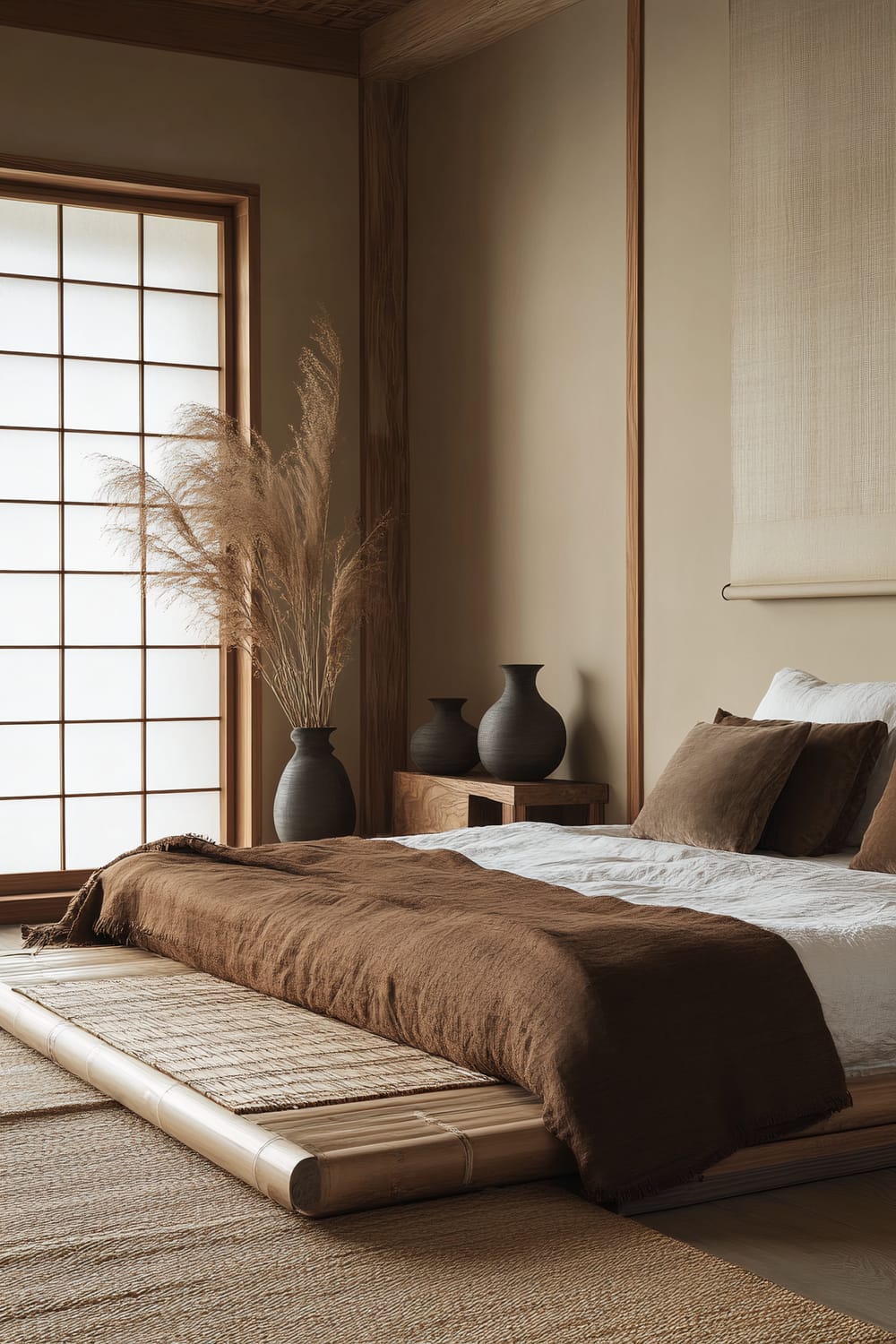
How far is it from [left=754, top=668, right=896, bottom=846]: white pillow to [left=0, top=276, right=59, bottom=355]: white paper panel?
2992 mm

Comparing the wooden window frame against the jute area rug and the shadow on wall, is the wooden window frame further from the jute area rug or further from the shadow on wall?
the jute area rug

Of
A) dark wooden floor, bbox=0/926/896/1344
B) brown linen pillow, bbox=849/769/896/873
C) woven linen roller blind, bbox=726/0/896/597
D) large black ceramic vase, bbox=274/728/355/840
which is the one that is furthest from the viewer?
large black ceramic vase, bbox=274/728/355/840

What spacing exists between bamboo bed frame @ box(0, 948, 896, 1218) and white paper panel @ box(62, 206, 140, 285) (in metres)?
3.72

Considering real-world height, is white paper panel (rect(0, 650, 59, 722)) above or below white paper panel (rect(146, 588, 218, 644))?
below

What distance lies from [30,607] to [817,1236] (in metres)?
4.04

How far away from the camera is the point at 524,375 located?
5.55 metres

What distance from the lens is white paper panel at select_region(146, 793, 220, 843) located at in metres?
5.87

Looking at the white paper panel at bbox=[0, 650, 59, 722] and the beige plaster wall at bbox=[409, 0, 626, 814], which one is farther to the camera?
the white paper panel at bbox=[0, 650, 59, 722]

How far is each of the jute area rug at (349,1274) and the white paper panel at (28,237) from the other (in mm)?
4052

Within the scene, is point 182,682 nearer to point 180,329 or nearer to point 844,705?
point 180,329

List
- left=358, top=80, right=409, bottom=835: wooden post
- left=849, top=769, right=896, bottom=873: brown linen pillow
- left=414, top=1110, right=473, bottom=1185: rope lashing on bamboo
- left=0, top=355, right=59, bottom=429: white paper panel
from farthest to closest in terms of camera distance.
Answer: left=358, top=80, right=409, bottom=835: wooden post < left=0, top=355, right=59, bottom=429: white paper panel < left=849, top=769, right=896, bottom=873: brown linen pillow < left=414, top=1110, right=473, bottom=1185: rope lashing on bamboo

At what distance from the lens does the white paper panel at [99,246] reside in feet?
18.7

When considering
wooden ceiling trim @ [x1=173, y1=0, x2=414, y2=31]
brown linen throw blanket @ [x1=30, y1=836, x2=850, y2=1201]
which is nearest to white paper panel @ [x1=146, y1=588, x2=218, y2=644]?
wooden ceiling trim @ [x1=173, y1=0, x2=414, y2=31]

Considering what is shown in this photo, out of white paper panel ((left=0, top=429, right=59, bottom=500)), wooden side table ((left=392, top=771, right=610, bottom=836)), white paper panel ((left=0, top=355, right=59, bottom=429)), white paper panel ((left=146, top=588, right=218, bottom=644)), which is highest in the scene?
white paper panel ((left=0, top=355, right=59, bottom=429))
